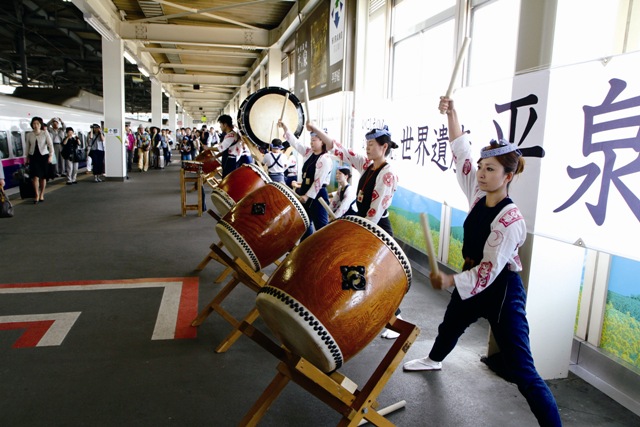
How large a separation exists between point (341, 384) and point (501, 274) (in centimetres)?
77

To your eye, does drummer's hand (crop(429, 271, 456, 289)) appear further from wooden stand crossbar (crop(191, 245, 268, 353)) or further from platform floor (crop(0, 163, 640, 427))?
wooden stand crossbar (crop(191, 245, 268, 353))

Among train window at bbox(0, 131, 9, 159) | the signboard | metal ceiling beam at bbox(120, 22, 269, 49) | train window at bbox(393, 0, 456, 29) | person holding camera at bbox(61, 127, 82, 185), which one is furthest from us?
metal ceiling beam at bbox(120, 22, 269, 49)

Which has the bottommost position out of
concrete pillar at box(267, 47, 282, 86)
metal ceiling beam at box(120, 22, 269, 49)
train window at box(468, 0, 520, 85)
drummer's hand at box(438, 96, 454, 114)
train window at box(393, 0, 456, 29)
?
drummer's hand at box(438, 96, 454, 114)

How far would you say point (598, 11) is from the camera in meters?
2.13

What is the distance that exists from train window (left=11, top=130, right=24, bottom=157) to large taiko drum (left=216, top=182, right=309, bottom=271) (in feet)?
25.1

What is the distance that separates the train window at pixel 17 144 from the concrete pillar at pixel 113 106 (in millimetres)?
1901

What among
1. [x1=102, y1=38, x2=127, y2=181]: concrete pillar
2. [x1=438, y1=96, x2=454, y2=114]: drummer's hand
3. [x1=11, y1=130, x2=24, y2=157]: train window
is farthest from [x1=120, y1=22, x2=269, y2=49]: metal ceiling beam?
[x1=438, y1=96, x2=454, y2=114]: drummer's hand

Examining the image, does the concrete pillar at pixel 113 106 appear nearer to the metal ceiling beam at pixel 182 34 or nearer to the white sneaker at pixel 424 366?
the metal ceiling beam at pixel 182 34

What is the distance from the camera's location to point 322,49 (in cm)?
635

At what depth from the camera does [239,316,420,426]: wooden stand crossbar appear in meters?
1.52

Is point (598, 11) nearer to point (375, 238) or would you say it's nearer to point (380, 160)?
point (380, 160)

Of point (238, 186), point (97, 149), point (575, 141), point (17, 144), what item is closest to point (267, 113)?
point (238, 186)

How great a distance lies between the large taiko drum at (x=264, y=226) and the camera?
2.37 m

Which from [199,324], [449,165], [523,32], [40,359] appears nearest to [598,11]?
[523,32]
